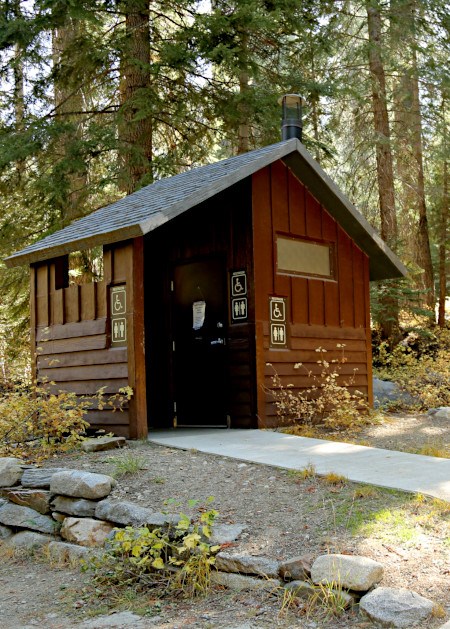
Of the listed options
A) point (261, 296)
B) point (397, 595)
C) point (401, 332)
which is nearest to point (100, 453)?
point (261, 296)

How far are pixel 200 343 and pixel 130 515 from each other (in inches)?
171

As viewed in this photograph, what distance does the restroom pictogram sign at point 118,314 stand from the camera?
8.22 metres

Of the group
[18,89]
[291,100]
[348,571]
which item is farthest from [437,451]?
[18,89]

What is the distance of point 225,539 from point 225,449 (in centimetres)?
247

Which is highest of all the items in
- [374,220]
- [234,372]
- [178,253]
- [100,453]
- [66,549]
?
[374,220]

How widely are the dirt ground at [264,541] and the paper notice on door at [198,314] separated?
3.25m

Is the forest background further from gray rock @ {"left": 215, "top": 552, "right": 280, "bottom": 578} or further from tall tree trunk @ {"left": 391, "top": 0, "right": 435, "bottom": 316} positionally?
gray rock @ {"left": 215, "top": 552, "right": 280, "bottom": 578}

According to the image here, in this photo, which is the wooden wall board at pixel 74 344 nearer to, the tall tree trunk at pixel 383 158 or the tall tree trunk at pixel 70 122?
the tall tree trunk at pixel 70 122

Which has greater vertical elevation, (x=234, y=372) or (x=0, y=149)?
(x=0, y=149)

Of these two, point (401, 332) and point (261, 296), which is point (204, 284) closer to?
point (261, 296)

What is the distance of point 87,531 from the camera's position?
5.75m

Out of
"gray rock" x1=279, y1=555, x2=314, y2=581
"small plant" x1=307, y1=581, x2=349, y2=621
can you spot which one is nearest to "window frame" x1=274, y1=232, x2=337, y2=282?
"gray rock" x1=279, y1=555, x2=314, y2=581

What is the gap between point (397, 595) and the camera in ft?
12.5

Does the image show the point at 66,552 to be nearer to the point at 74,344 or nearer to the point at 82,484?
the point at 82,484
